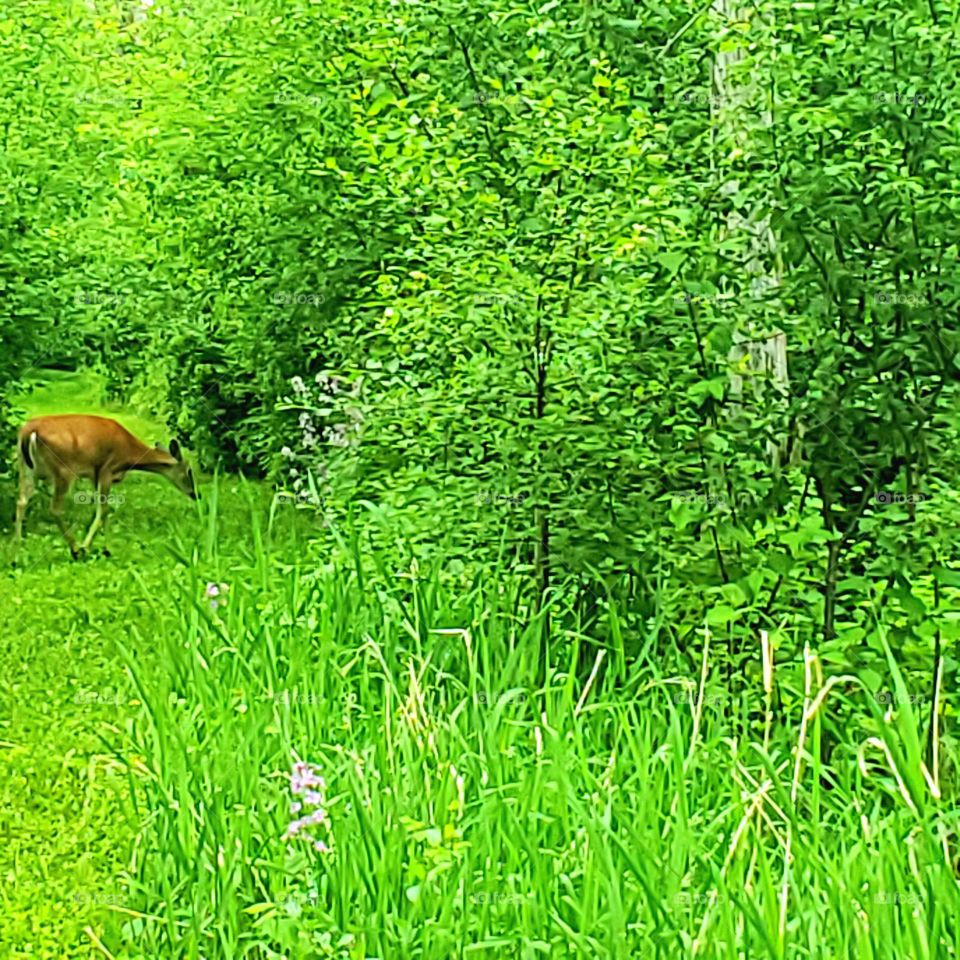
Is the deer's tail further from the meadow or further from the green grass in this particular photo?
the green grass

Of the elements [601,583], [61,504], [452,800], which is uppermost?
[601,583]

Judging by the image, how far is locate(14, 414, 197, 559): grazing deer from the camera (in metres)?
12.2

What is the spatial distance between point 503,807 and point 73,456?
9.05 m

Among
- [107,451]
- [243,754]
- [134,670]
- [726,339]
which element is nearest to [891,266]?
[726,339]

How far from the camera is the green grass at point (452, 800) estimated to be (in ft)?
11.8

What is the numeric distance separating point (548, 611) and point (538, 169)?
151cm

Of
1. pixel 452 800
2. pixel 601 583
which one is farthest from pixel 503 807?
pixel 601 583

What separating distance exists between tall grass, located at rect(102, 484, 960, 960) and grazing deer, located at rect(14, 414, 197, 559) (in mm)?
6647

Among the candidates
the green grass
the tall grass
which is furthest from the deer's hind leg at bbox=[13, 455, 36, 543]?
the tall grass

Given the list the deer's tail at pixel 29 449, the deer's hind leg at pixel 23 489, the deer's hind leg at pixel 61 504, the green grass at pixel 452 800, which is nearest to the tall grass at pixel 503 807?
the green grass at pixel 452 800

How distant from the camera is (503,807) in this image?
158 inches

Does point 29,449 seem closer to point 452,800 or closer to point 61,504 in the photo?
point 61,504

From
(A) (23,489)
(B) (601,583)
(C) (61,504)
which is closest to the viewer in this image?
(B) (601,583)

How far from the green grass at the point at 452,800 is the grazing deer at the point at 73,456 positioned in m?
5.46
